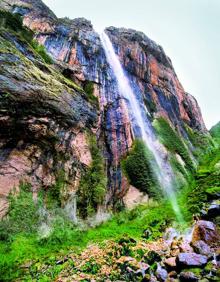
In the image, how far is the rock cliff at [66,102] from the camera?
55.0 feet

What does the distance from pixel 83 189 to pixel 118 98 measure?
11.3m

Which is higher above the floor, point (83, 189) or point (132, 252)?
point (83, 189)

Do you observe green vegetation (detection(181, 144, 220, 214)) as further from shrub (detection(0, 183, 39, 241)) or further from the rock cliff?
shrub (detection(0, 183, 39, 241))

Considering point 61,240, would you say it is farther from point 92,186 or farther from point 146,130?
point 146,130

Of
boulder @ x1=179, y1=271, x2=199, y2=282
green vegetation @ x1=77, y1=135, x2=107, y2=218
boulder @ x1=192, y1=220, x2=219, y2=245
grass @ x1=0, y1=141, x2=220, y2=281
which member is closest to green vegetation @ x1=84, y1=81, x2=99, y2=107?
green vegetation @ x1=77, y1=135, x2=107, y2=218

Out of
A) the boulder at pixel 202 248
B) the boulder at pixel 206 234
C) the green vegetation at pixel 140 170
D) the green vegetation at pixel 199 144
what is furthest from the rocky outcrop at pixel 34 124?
the green vegetation at pixel 199 144

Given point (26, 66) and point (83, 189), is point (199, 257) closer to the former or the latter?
point (83, 189)

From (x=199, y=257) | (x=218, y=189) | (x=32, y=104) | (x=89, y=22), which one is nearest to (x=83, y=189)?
(x=32, y=104)

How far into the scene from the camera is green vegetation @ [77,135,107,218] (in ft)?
60.8

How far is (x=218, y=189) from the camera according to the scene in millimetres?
18188

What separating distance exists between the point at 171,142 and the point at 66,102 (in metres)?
12.3

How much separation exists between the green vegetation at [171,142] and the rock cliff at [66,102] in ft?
4.54

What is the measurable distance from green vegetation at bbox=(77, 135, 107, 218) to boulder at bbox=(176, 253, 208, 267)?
8802mm

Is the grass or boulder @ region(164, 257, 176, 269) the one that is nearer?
boulder @ region(164, 257, 176, 269)
